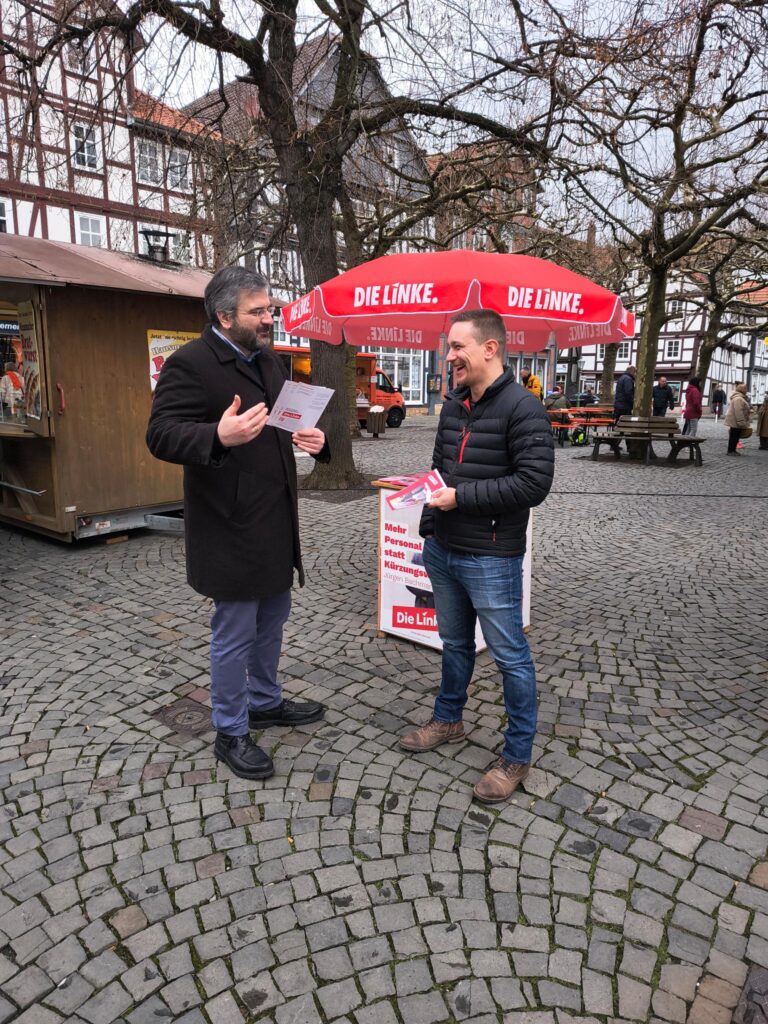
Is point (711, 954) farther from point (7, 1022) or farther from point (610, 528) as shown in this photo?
point (610, 528)

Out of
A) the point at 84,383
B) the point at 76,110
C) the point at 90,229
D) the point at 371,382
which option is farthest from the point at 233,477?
the point at 90,229

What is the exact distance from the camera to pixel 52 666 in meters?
4.09

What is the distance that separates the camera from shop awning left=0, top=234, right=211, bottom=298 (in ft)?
19.3

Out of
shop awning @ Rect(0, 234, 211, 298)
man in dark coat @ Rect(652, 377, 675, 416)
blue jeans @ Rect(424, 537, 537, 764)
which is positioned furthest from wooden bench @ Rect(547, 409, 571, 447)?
blue jeans @ Rect(424, 537, 537, 764)

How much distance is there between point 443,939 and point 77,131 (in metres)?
8.97

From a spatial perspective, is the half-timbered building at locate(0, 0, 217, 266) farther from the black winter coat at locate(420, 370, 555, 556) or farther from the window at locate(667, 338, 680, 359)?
the window at locate(667, 338, 680, 359)

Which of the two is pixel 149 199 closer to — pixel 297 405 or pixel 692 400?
pixel 297 405

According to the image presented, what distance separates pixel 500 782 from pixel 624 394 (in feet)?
57.2

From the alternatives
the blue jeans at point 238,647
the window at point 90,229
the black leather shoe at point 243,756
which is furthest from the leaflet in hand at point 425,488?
the window at point 90,229

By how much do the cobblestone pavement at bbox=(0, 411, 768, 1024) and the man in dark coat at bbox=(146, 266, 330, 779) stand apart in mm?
458

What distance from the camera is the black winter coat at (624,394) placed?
60.3ft

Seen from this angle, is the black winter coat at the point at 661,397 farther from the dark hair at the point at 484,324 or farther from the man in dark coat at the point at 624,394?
the dark hair at the point at 484,324

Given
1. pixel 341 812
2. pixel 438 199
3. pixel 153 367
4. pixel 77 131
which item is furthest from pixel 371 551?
pixel 438 199

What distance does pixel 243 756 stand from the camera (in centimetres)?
298
